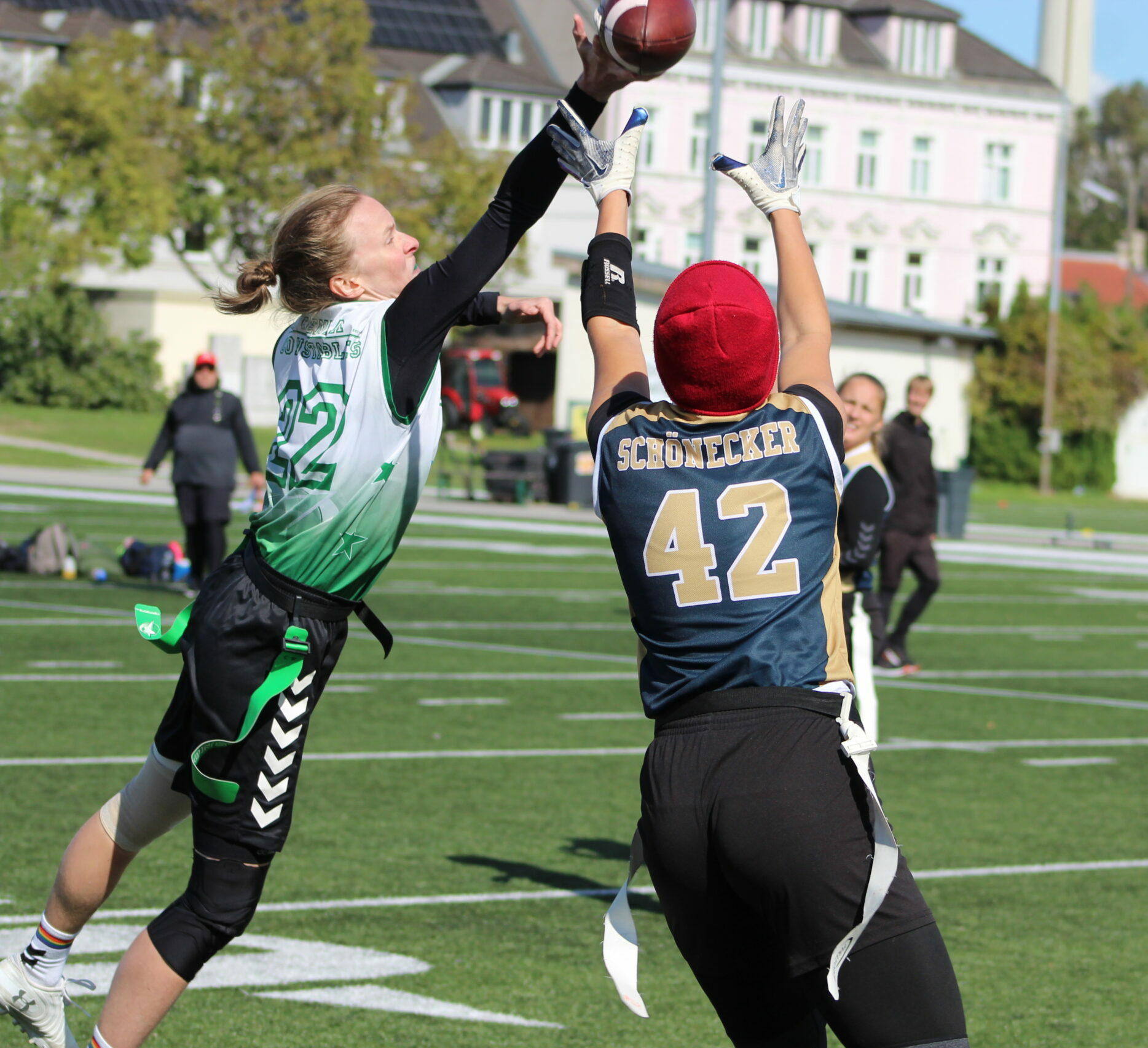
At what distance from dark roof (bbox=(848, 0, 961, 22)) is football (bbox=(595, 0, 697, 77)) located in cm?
6291

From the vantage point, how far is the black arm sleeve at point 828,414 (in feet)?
11.7

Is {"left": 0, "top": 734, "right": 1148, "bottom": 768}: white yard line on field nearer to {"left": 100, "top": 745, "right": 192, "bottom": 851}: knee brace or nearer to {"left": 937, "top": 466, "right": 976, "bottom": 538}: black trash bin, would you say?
{"left": 100, "top": 745, "right": 192, "bottom": 851}: knee brace

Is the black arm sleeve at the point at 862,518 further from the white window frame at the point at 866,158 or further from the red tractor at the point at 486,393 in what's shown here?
the white window frame at the point at 866,158

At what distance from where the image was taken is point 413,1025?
17.3ft

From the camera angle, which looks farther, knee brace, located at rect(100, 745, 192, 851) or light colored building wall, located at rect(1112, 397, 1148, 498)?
light colored building wall, located at rect(1112, 397, 1148, 498)

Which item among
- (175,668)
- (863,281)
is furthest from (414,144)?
(175,668)

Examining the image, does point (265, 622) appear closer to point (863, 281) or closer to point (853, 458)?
point (853, 458)

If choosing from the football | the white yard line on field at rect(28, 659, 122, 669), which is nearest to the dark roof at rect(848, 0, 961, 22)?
the white yard line on field at rect(28, 659, 122, 669)

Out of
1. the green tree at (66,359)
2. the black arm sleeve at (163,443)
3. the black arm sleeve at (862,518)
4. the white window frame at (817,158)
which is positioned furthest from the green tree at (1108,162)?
the black arm sleeve at (862,518)

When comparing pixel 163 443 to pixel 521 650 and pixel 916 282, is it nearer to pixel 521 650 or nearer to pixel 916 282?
pixel 521 650

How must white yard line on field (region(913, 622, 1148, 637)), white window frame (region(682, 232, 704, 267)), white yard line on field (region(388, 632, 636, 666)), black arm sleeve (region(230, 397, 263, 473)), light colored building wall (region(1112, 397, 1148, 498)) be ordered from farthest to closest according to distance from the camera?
1. white window frame (region(682, 232, 704, 267))
2. light colored building wall (region(1112, 397, 1148, 498))
3. white yard line on field (region(913, 622, 1148, 637))
4. black arm sleeve (region(230, 397, 263, 473))
5. white yard line on field (region(388, 632, 636, 666))

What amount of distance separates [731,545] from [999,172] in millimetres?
65445

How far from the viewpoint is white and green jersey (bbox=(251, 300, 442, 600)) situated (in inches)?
159

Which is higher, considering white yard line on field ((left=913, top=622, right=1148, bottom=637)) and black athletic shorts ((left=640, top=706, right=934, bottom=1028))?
black athletic shorts ((left=640, top=706, right=934, bottom=1028))
